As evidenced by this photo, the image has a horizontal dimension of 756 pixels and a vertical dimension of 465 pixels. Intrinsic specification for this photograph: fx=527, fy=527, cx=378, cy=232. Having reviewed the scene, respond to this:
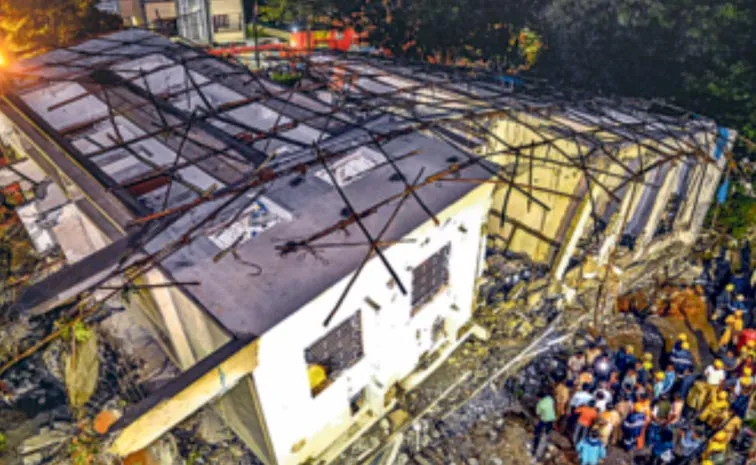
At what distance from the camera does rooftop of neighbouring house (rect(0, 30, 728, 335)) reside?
9422 mm

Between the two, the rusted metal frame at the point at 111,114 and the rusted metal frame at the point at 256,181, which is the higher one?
the rusted metal frame at the point at 111,114

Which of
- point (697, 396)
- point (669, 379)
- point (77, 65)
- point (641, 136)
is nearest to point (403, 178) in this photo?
point (641, 136)

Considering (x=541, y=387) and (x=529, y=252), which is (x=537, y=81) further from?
(x=541, y=387)

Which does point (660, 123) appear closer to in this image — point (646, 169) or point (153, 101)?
point (646, 169)

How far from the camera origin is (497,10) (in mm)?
29047

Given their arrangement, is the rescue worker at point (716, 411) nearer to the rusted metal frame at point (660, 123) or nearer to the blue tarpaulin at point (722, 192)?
the rusted metal frame at point (660, 123)

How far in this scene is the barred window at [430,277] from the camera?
1126 cm

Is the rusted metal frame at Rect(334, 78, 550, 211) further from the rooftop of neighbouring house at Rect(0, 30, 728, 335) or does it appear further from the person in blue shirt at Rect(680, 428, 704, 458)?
the person in blue shirt at Rect(680, 428, 704, 458)

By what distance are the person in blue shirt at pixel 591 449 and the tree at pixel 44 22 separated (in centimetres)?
2484

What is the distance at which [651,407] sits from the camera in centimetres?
1298

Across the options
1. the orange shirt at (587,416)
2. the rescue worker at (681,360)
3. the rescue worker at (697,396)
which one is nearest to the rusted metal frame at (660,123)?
the rescue worker at (681,360)

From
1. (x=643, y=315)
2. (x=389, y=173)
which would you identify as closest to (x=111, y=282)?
(x=389, y=173)

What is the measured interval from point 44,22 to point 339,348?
83.3 feet

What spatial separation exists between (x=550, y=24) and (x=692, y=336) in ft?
58.1
